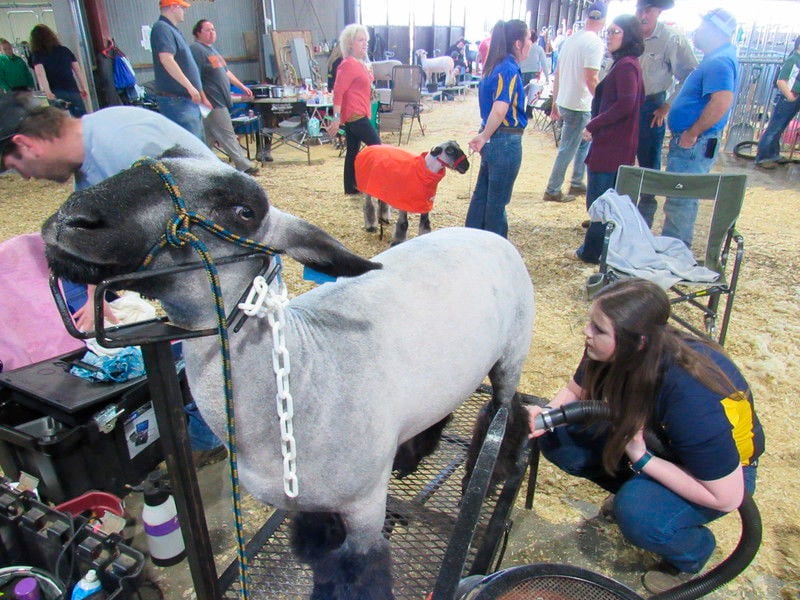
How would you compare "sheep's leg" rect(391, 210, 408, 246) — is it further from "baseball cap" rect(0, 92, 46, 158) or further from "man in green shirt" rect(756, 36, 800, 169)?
"man in green shirt" rect(756, 36, 800, 169)

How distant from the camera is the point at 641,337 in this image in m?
1.62

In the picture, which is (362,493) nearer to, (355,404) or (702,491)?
(355,404)

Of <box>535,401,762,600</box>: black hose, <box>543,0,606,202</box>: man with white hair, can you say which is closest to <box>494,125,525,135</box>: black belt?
<box>543,0,606,202</box>: man with white hair

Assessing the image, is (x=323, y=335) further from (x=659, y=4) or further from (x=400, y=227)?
(x=659, y=4)

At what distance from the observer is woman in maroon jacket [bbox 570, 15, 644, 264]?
3.96 m

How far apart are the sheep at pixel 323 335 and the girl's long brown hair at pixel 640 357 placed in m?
0.35

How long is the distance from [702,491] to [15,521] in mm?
2156

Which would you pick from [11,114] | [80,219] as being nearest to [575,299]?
[11,114]

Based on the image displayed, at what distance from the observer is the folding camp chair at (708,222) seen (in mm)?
3145

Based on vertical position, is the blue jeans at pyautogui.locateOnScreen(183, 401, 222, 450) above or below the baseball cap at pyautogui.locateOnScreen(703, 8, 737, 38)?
below

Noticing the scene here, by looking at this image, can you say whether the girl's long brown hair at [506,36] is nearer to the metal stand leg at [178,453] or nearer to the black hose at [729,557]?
the black hose at [729,557]

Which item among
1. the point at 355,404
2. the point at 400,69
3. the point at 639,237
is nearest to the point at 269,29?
the point at 400,69

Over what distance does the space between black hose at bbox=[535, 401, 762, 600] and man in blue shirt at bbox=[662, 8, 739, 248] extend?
2.54 m

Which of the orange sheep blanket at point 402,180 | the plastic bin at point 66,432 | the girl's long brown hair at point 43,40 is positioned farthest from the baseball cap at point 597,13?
the girl's long brown hair at point 43,40
